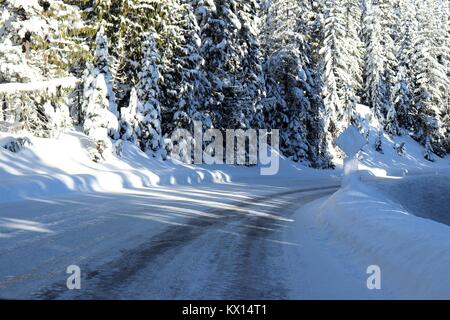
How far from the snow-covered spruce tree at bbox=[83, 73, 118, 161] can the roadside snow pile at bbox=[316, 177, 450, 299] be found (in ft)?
53.1

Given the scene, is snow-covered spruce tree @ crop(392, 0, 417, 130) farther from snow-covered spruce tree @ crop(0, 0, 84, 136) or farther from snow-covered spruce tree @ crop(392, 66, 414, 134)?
snow-covered spruce tree @ crop(0, 0, 84, 136)

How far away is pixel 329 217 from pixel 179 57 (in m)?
23.4

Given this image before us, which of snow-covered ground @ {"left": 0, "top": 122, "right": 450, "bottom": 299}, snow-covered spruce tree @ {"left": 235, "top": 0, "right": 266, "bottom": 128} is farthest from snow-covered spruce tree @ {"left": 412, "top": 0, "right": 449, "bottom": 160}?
snow-covered ground @ {"left": 0, "top": 122, "right": 450, "bottom": 299}

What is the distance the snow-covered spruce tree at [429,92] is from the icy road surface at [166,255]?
200ft

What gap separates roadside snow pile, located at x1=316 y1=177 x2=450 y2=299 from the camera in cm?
512

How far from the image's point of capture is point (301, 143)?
4425 centimetres

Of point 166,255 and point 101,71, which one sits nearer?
point 166,255

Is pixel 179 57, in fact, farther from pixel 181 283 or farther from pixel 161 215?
pixel 181 283

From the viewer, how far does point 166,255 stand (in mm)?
6852

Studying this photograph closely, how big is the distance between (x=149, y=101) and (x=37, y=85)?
9.69m

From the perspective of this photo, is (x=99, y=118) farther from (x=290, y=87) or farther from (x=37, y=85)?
(x=290, y=87)

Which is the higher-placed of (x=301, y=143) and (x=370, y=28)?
(x=370, y=28)

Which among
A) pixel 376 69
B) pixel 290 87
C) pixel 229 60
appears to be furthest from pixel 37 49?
pixel 376 69
